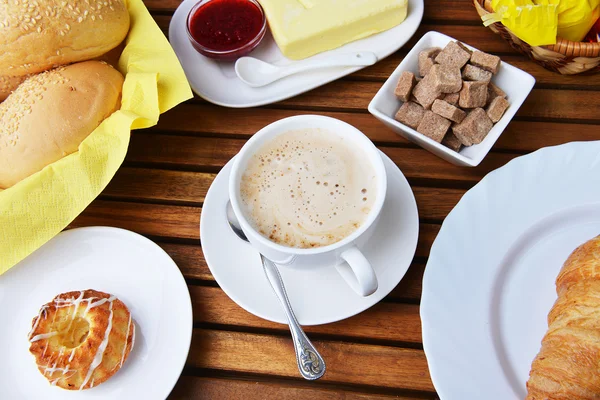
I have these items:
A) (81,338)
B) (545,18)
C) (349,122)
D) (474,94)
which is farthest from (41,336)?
(545,18)

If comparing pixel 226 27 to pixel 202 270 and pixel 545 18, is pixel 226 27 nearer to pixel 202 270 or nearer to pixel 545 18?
pixel 202 270

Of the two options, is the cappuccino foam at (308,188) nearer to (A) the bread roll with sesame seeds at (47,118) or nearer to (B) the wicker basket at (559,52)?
(A) the bread roll with sesame seeds at (47,118)

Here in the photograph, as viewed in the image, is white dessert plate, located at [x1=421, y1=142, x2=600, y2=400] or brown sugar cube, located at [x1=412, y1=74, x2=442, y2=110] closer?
white dessert plate, located at [x1=421, y1=142, x2=600, y2=400]

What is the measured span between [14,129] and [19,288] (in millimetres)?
350

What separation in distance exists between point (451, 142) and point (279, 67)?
0.49 metres

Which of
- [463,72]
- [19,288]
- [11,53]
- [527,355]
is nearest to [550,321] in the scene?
[527,355]

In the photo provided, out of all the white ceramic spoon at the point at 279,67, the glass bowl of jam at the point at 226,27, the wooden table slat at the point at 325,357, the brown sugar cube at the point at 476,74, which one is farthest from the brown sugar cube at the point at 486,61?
the wooden table slat at the point at 325,357

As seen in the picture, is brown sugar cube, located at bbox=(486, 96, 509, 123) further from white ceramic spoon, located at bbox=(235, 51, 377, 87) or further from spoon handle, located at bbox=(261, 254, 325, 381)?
spoon handle, located at bbox=(261, 254, 325, 381)

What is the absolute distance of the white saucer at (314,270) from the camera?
40.8 inches

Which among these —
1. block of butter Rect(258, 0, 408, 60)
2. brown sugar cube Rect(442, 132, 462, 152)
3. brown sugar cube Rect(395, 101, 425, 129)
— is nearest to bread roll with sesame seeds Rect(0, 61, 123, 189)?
block of butter Rect(258, 0, 408, 60)

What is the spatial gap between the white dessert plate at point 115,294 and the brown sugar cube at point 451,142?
672mm

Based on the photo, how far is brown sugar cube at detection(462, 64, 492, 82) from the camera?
124 cm

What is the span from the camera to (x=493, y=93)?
1.25m

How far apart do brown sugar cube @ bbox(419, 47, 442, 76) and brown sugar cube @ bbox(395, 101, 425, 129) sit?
0.31ft
